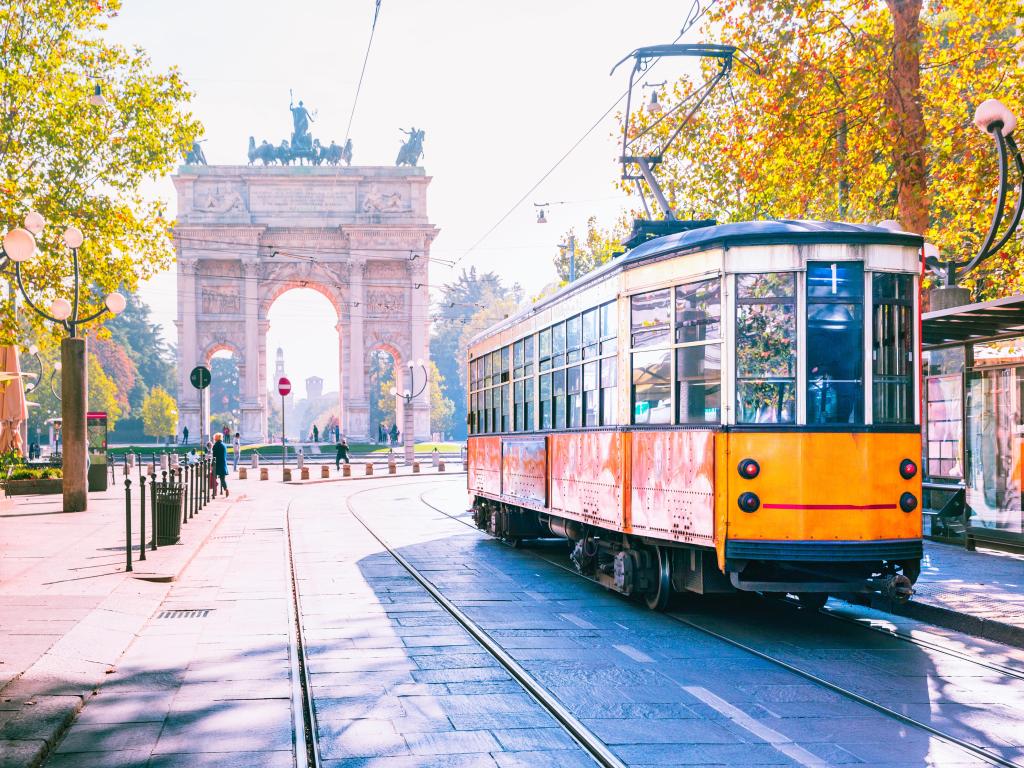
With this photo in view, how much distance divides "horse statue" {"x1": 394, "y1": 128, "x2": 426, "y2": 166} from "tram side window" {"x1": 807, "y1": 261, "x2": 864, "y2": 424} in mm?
69487

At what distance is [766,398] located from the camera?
910cm

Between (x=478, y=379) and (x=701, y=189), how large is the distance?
44.5 feet

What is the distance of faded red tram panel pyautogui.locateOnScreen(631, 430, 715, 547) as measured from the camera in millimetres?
9164

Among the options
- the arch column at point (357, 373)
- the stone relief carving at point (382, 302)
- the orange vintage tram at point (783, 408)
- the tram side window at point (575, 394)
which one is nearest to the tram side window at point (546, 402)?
the tram side window at point (575, 394)

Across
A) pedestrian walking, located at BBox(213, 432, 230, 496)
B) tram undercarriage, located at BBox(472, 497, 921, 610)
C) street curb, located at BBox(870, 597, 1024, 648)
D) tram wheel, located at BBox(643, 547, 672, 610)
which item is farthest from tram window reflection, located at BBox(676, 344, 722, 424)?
pedestrian walking, located at BBox(213, 432, 230, 496)

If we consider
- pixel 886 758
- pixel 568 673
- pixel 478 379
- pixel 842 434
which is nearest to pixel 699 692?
pixel 568 673

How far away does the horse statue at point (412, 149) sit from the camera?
76688 mm

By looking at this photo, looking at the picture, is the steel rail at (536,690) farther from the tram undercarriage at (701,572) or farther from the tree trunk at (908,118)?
the tree trunk at (908,118)

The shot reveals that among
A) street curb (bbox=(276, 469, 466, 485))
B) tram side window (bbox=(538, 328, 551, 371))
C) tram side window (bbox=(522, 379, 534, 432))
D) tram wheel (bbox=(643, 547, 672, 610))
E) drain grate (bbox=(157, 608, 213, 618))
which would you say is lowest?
street curb (bbox=(276, 469, 466, 485))

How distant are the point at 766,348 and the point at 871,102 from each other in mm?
12635

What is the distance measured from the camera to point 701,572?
9.62 meters

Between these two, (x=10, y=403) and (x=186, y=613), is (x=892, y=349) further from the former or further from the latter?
(x=10, y=403)

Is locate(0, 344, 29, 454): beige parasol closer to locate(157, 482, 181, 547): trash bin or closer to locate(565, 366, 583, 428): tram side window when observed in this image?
locate(157, 482, 181, 547): trash bin

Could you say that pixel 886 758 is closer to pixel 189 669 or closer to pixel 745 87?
pixel 189 669
